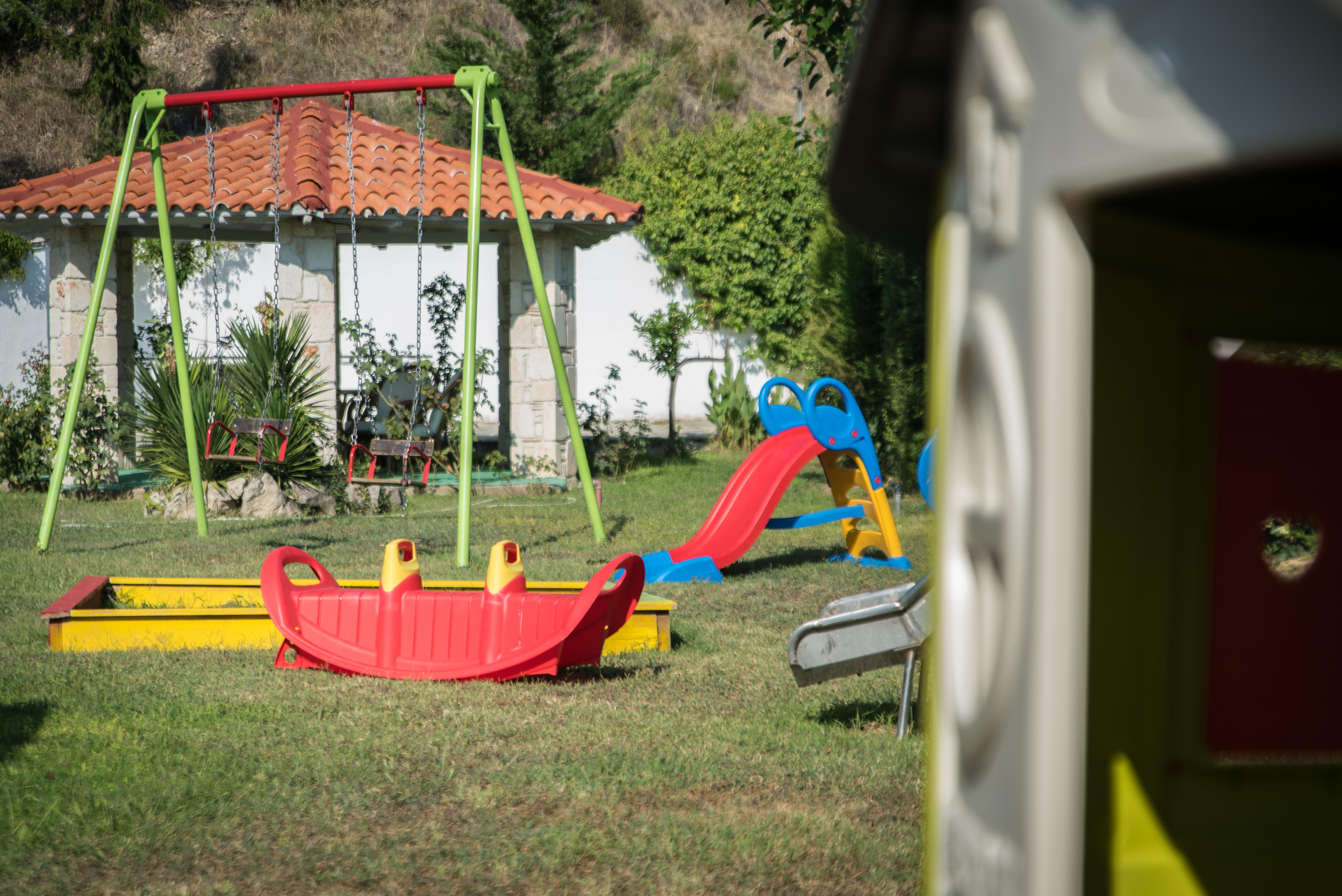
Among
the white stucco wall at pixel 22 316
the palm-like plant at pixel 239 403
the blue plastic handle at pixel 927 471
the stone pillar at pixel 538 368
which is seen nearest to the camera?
the blue plastic handle at pixel 927 471

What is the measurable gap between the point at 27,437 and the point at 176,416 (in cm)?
271

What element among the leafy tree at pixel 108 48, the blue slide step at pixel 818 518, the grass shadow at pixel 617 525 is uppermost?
→ the leafy tree at pixel 108 48

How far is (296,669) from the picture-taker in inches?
188

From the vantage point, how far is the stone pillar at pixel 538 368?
12297mm

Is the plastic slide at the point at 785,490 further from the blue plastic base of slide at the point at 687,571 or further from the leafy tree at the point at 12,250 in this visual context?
the leafy tree at the point at 12,250

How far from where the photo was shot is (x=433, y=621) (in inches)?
183

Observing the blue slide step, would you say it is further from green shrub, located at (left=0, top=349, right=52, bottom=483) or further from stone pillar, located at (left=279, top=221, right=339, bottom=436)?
green shrub, located at (left=0, top=349, right=52, bottom=483)

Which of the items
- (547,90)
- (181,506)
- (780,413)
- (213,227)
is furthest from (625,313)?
(780,413)

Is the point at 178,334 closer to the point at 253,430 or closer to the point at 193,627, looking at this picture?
the point at 253,430

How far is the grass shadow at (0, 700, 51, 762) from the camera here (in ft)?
12.2

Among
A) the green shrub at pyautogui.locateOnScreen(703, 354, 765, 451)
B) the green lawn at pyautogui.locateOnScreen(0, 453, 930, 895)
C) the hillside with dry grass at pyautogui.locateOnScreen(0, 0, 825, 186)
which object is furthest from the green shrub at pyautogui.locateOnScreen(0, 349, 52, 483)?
the hillside with dry grass at pyautogui.locateOnScreen(0, 0, 825, 186)

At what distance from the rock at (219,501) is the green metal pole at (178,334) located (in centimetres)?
137

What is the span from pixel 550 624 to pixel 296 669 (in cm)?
116

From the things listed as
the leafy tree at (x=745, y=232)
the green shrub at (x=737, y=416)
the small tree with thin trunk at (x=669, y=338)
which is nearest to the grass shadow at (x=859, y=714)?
the small tree with thin trunk at (x=669, y=338)
